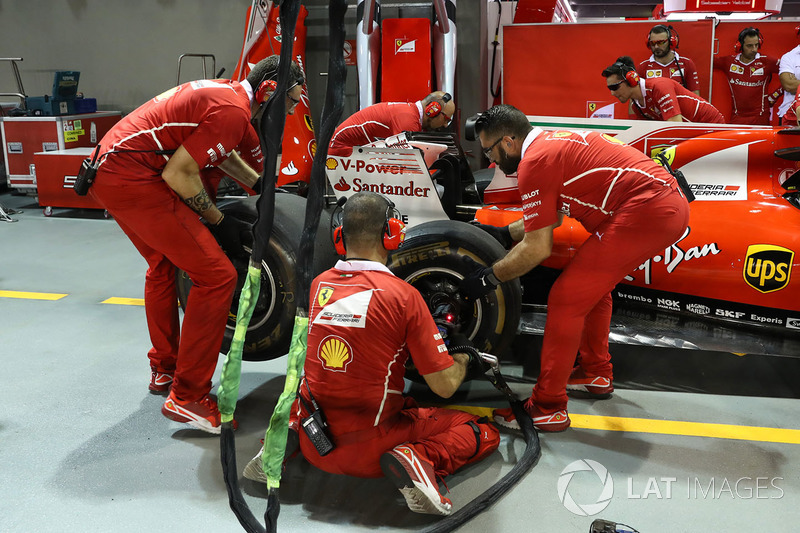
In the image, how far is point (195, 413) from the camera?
11.6 ft

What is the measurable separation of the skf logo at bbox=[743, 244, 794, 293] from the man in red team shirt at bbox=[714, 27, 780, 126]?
4.81m

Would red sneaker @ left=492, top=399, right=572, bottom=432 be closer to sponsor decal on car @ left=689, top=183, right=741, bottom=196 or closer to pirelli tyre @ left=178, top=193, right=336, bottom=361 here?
pirelli tyre @ left=178, top=193, right=336, bottom=361

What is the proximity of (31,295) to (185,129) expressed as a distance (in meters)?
3.16

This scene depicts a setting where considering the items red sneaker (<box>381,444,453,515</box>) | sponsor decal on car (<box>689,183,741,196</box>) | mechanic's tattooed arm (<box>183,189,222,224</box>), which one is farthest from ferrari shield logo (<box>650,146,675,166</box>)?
mechanic's tattooed arm (<box>183,189,222,224</box>)

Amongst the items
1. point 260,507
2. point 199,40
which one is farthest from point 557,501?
point 199,40

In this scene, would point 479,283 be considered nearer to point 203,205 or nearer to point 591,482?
point 591,482

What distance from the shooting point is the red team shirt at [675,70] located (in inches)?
279

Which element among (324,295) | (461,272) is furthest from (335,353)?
(461,272)

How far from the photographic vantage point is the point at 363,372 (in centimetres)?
279

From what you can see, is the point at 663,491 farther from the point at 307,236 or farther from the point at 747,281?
the point at 307,236

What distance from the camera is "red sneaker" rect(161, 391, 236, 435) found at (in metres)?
3.52

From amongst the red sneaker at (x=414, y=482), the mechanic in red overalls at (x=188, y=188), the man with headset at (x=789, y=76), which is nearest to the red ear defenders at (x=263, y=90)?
the mechanic in red overalls at (x=188, y=188)

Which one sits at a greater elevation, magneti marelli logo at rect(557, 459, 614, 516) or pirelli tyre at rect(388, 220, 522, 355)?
pirelli tyre at rect(388, 220, 522, 355)

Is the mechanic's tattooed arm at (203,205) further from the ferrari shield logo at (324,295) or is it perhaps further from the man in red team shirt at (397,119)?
the man in red team shirt at (397,119)
